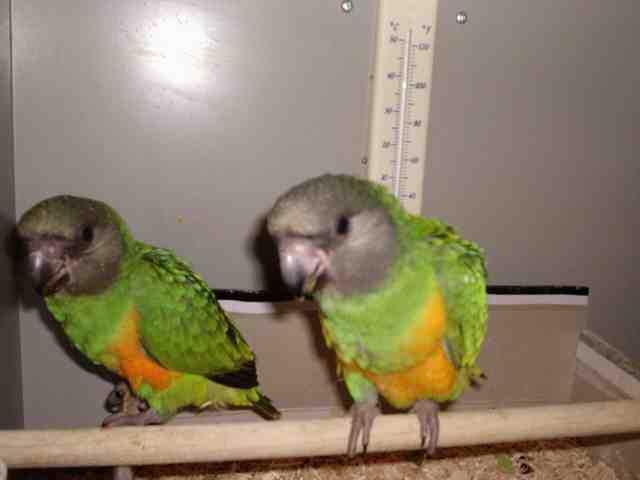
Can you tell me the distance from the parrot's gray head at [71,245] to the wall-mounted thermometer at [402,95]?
1123mm

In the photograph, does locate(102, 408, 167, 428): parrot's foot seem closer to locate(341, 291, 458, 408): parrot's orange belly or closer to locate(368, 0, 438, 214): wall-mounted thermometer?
locate(341, 291, 458, 408): parrot's orange belly

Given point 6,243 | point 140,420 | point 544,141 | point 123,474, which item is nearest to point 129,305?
point 140,420

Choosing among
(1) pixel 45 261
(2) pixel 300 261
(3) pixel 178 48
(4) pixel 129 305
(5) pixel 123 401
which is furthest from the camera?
(5) pixel 123 401

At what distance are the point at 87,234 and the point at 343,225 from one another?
0.81m

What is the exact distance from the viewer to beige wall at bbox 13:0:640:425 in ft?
7.01

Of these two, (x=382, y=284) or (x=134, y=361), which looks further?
(x=134, y=361)

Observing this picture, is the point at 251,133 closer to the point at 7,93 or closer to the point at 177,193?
the point at 177,193

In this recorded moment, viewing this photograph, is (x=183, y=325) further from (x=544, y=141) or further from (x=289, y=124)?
(x=544, y=141)

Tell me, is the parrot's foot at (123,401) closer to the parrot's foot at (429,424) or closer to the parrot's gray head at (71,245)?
the parrot's gray head at (71,245)

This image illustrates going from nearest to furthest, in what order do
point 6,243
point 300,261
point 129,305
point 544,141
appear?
point 300,261
point 129,305
point 6,243
point 544,141

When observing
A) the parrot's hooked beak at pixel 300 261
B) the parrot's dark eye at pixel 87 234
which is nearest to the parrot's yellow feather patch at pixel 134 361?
the parrot's dark eye at pixel 87 234

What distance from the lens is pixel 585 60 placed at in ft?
8.22

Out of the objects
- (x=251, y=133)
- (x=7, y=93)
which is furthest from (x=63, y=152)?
(x=251, y=133)

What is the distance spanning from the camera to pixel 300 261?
137cm
